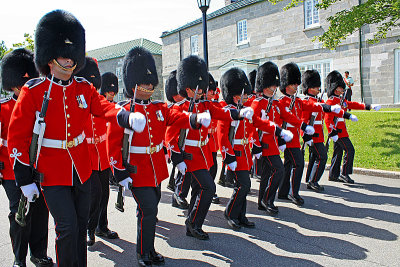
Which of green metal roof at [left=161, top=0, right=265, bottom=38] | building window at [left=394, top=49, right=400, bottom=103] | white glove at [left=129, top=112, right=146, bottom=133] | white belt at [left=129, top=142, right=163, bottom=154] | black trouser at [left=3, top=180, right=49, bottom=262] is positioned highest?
green metal roof at [left=161, top=0, right=265, bottom=38]

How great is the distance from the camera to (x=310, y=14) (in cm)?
1912

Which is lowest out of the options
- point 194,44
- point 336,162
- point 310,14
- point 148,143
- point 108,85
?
point 336,162

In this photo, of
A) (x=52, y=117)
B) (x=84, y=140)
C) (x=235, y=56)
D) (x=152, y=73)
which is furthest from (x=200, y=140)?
(x=235, y=56)

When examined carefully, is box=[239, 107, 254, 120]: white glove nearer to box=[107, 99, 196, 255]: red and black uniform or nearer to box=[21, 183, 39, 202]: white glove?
box=[107, 99, 196, 255]: red and black uniform

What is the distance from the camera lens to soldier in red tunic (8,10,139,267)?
3.02m

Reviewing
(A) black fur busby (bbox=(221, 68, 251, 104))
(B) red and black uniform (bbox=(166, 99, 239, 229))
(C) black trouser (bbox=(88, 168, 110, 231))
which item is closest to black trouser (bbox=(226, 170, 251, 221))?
(B) red and black uniform (bbox=(166, 99, 239, 229))

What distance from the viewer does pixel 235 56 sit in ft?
76.0

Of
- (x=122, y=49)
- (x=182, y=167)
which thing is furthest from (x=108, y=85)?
(x=122, y=49)

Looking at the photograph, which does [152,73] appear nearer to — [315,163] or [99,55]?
[315,163]

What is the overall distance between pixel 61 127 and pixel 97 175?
1.24m

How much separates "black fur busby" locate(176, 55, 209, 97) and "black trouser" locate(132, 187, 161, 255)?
1614 millimetres

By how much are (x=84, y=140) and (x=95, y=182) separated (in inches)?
39.8

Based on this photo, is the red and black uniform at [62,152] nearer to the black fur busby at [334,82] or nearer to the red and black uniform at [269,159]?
the red and black uniform at [269,159]

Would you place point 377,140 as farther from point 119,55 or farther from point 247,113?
point 119,55
